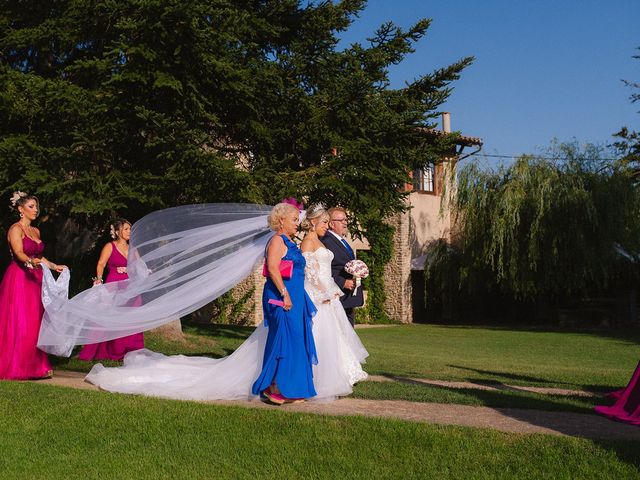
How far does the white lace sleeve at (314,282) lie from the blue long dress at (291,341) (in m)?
0.62

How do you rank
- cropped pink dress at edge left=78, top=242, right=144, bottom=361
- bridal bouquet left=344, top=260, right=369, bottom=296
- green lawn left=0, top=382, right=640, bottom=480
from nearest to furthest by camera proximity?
green lawn left=0, top=382, right=640, bottom=480 < bridal bouquet left=344, top=260, right=369, bottom=296 < cropped pink dress at edge left=78, top=242, right=144, bottom=361

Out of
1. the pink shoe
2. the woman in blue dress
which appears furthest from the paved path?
the woman in blue dress

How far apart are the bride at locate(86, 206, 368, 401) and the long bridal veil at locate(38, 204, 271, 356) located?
1.85 ft

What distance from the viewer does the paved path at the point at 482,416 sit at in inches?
267

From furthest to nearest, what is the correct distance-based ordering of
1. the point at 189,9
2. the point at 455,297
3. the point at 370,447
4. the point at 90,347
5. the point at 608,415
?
the point at 455,297 < the point at 189,9 < the point at 90,347 < the point at 608,415 < the point at 370,447

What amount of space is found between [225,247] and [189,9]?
5.59 m

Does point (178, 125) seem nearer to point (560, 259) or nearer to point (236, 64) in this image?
point (236, 64)

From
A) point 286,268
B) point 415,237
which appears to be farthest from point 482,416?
point 415,237

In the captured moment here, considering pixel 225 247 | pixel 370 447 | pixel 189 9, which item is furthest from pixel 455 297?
pixel 370 447

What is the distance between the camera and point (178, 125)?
13.8m

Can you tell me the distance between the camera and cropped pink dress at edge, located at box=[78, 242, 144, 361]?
11.8m

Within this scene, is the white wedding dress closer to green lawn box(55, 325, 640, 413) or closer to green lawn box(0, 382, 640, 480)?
green lawn box(55, 325, 640, 413)

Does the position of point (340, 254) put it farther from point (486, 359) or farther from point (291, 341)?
point (486, 359)

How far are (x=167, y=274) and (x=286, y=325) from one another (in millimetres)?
1822
